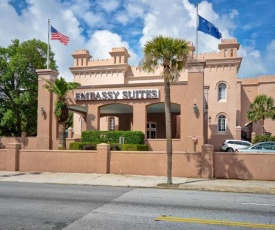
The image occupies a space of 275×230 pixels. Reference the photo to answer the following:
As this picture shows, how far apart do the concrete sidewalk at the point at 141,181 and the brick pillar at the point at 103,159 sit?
1.63 feet

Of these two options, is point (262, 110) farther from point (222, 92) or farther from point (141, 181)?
point (141, 181)

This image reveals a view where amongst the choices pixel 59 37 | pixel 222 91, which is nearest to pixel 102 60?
pixel 59 37

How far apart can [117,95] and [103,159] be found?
8.09 metres

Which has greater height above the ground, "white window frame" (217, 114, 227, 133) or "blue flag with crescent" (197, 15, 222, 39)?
"blue flag with crescent" (197, 15, 222, 39)

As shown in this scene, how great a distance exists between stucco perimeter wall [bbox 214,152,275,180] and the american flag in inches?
620

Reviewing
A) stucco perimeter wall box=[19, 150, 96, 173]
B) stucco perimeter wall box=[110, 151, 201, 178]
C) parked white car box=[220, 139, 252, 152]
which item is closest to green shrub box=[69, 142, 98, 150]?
stucco perimeter wall box=[19, 150, 96, 173]

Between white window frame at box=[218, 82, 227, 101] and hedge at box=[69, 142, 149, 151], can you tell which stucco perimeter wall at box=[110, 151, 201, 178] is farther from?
white window frame at box=[218, 82, 227, 101]

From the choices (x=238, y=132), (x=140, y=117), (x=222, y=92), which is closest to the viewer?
(x=140, y=117)

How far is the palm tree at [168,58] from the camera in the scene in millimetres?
13638

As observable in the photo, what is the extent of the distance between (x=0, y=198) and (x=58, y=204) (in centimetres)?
246

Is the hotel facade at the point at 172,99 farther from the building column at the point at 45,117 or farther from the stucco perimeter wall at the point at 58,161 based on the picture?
the stucco perimeter wall at the point at 58,161

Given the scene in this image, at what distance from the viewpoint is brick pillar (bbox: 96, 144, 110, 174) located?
1703 centimetres

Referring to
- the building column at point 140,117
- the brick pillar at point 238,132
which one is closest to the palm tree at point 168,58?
the building column at point 140,117

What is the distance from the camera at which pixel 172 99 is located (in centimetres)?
2283
